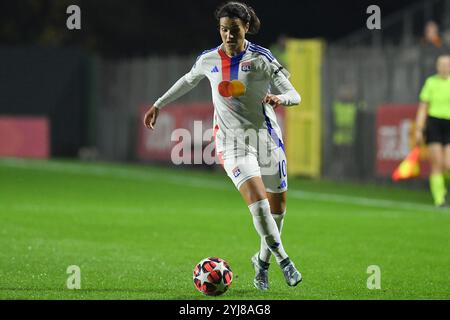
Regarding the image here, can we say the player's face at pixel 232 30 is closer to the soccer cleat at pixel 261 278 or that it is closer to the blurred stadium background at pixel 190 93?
the soccer cleat at pixel 261 278

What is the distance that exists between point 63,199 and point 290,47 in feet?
26.6

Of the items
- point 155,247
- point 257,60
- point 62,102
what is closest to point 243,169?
point 257,60

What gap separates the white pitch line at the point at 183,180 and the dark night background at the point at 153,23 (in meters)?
15.0

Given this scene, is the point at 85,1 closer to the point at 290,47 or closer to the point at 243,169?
the point at 290,47

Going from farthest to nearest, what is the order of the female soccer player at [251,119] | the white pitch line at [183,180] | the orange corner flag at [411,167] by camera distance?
the orange corner flag at [411,167], the white pitch line at [183,180], the female soccer player at [251,119]

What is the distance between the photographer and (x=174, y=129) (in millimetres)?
29469

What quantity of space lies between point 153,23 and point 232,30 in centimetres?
3730

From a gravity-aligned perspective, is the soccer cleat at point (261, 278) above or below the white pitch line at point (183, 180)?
below

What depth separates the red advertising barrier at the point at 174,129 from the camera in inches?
1074

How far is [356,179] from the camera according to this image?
24484mm

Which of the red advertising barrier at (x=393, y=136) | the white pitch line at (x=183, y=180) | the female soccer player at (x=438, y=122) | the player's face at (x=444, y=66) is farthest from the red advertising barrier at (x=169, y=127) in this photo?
the player's face at (x=444, y=66)

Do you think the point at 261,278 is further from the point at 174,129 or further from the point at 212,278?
the point at 174,129

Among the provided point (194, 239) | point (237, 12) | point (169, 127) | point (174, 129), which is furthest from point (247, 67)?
point (169, 127)


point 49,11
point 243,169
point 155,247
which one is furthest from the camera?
point 49,11
